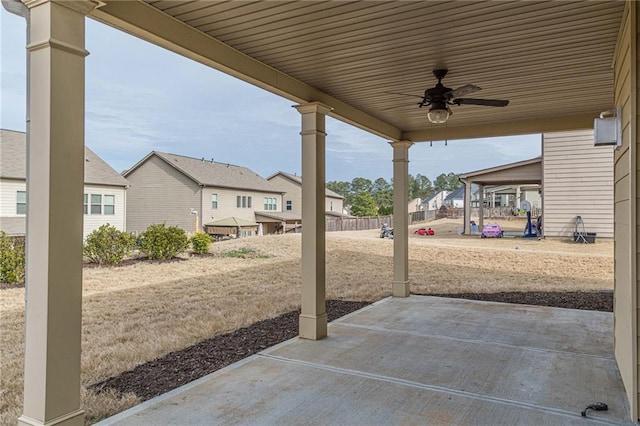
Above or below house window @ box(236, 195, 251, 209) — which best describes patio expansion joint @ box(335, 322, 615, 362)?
below

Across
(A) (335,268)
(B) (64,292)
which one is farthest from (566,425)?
(A) (335,268)

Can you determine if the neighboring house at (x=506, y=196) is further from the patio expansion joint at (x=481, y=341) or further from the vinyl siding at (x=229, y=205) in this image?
the patio expansion joint at (x=481, y=341)

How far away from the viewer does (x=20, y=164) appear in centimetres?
1349

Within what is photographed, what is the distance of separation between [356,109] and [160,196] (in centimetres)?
1724

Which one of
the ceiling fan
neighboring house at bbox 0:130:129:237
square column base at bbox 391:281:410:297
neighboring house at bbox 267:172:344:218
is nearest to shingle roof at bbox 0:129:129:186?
neighboring house at bbox 0:130:129:237

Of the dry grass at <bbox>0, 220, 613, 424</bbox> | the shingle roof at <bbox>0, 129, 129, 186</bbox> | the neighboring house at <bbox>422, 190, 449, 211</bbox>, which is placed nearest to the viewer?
the dry grass at <bbox>0, 220, 613, 424</bbox>

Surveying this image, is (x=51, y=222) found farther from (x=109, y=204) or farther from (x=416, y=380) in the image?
(x=109, y=204)

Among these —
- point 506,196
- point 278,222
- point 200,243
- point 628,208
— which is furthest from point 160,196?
point 506,196

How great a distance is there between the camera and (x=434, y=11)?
2.68 meters

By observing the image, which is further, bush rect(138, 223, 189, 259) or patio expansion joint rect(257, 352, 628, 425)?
bush rect(138, 223, 189, 259)

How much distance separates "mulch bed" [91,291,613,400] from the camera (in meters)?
3.53

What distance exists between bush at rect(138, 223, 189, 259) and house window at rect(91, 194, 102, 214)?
→ 5109mm

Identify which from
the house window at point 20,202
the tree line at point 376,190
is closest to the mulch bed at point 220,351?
the house window at point 20,202

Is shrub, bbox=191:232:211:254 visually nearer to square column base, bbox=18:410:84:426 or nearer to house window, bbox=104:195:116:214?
house window, bbox=104:195:116:214
